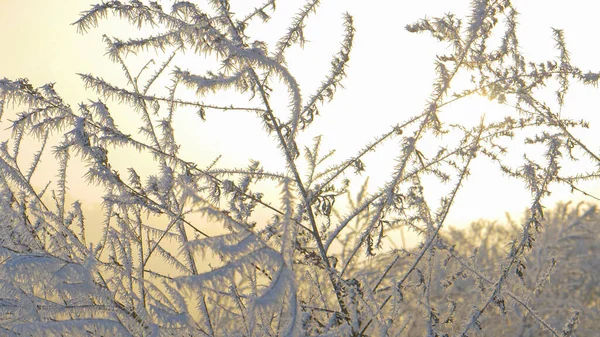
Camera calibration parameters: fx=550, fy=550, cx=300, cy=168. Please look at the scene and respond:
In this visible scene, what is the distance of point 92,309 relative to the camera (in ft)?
6.49

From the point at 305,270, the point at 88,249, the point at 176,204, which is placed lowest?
the point at 305,270

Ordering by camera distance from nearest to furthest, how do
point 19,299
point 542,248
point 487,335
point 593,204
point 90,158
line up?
1. point 90,158
2. point 19,299
3. point 487,335
4. point 542,248
5. point 593,204

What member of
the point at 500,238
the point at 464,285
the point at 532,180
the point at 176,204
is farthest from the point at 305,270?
the point at 500,238

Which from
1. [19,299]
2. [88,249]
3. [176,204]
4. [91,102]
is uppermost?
[91,102]

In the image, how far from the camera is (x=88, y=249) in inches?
85.0

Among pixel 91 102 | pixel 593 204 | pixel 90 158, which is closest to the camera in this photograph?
pixel 90 158

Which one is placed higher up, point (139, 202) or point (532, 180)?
point (139, 202)

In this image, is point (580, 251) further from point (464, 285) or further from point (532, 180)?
point (532, 180)

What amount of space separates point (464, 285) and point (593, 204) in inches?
70.9

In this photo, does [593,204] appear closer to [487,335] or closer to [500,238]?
[500,238]

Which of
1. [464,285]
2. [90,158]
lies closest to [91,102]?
[90,158]

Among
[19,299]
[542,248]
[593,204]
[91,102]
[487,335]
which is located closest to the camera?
[19,299]

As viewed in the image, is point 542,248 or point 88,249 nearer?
point 88,249

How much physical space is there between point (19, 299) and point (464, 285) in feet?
15.2
